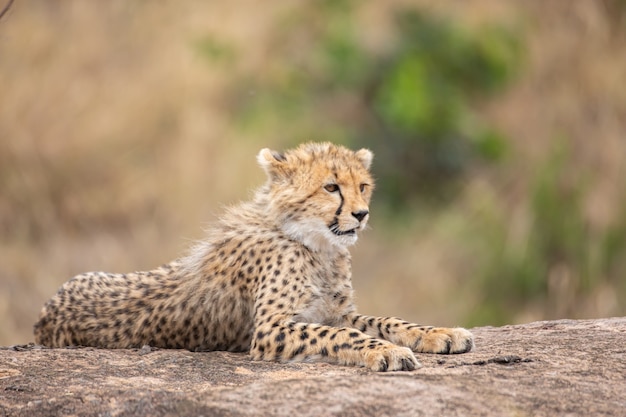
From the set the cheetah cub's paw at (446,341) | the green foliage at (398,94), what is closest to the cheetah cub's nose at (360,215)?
the cheetah cub's paw at (446,341)

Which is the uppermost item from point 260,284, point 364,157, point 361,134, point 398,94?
point 398,94

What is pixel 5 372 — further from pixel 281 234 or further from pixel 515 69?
pixel 515 69

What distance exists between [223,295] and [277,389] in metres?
1.22

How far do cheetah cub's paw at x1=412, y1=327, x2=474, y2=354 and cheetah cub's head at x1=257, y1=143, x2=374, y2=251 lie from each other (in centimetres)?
51

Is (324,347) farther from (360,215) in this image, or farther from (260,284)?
(360,215)

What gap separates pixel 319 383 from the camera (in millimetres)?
3199

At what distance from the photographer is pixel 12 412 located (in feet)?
10.4

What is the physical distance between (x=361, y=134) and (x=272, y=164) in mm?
5047

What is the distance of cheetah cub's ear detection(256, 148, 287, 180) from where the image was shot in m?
4.54

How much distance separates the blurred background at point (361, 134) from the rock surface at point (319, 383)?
342cm

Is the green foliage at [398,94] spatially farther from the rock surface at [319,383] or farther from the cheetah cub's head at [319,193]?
the rock surface at [319,383]

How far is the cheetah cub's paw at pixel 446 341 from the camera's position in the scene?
3916 mm

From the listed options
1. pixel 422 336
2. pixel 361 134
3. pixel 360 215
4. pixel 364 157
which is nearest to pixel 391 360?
pixel 422 336

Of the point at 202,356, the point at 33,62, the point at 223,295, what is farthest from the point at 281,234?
the point at 33,62
